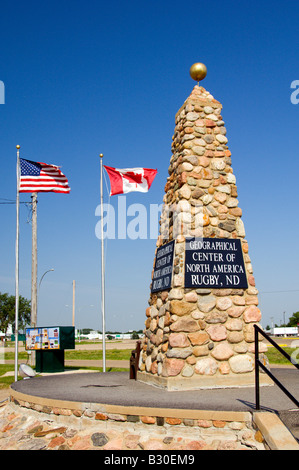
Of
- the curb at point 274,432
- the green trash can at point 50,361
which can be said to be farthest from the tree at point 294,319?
the curb at point 274,432

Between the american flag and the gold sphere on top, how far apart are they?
5656 mm

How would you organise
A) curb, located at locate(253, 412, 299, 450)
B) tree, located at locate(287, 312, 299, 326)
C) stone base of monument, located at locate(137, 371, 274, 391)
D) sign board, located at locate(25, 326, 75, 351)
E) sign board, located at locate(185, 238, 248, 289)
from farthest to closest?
tree, located at locate(287, 312, 299, 326) → sign board, located at locate(25, 326, 75, 351) → sign board, located at locate(185, 238, 248, 289) → stone base of monument, located at locate(137, 371, 274, 391) → curb, located at locate(253, 412, 299, 450)

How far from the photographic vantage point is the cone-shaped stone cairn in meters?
8.16

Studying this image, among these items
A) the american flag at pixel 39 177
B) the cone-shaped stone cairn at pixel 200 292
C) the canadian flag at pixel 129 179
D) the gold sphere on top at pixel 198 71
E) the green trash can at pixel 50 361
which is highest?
the gold sphere on top at pixel 198 71

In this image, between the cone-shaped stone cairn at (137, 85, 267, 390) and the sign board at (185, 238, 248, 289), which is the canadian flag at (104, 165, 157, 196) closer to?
the cone-shaped stone cairn at (137, 85, 267, 390)

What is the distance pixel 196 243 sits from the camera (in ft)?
28.9

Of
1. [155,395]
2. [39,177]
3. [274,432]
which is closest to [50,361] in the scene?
[39,177]

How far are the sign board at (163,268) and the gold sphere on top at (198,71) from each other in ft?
12.3

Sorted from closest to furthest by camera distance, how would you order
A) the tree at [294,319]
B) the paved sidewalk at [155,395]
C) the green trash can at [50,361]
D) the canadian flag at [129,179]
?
1. the paved sidewalk at [155,395]
2. the canadian flag at [129,179]
3. the green trash can at [50,361]
4. the tree at [294,319]

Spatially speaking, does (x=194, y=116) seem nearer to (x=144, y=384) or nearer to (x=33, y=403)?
(x=144, y=384)

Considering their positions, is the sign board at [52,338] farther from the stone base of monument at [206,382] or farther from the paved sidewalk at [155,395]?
the stone base of monument at [206,382]

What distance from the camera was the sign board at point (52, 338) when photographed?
49.0 ft

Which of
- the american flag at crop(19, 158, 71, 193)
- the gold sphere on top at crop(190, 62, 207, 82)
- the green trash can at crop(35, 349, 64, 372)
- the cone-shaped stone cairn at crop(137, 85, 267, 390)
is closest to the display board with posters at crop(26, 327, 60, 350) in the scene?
the green trash can at crop(35, 349, 64, 372)

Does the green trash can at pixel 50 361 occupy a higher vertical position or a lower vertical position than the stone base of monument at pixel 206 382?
lower
